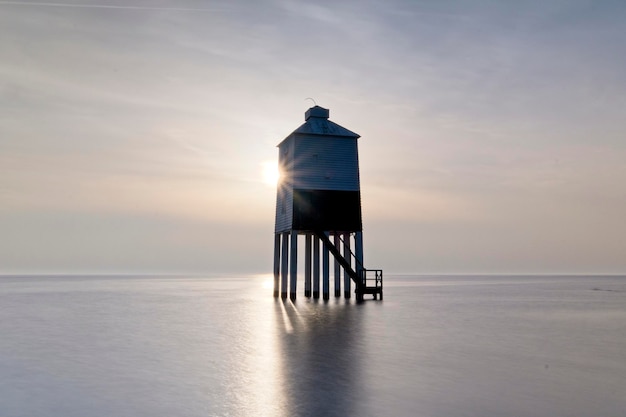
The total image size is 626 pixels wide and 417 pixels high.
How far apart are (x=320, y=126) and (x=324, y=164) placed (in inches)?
113

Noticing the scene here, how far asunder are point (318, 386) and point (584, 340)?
17.3 metres

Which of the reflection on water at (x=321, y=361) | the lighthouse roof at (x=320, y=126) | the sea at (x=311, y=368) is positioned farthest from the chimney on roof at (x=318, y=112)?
the sea at (x=311, y=368)

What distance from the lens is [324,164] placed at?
4059cm

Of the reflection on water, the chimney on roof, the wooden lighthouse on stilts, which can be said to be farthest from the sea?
the chimney on roof

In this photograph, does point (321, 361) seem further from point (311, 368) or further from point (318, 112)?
point (318, 112)

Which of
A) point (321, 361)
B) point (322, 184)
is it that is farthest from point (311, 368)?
point (322, 184)

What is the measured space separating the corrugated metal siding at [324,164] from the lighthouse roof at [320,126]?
0.34 meters

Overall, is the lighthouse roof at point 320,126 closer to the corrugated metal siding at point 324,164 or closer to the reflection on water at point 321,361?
the corrugated metal siding at point 324,164

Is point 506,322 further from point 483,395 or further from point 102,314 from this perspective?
point 102,314

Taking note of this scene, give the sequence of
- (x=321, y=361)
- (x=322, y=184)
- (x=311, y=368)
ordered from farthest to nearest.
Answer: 1. (x=322, y=184)
2. (x=321, y=361)
3. (x=311, y=368)

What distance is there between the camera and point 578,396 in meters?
14.3

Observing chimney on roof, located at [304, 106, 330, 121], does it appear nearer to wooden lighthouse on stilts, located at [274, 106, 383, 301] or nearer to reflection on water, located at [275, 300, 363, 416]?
wooden lighthouse on stilts, located at [274, 106, 383, 301]

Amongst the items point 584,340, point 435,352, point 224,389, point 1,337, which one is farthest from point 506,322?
point 1,337

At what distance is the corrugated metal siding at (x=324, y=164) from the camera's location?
40312mm
